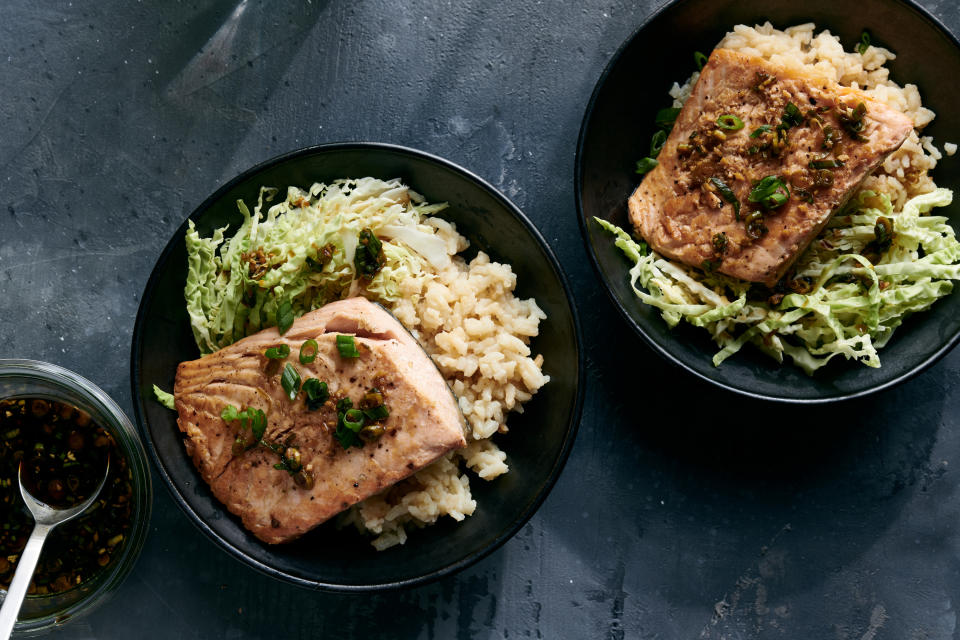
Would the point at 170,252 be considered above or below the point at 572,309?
below

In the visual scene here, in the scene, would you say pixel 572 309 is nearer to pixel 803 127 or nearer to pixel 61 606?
pixel 803 127

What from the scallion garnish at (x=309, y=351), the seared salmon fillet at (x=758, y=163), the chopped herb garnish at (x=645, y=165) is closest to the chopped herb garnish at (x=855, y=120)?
the seared salmon fillet at (x=758, y=163)

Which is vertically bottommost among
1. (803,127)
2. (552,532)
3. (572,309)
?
(552,532)

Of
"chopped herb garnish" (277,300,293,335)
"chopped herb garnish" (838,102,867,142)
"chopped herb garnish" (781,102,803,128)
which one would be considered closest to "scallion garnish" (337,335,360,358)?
"chopped herb garnish" (277,300,293,335)

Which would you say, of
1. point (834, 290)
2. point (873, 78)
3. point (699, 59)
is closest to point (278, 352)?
point (699, 59)

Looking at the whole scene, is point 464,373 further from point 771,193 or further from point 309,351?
point 771,193

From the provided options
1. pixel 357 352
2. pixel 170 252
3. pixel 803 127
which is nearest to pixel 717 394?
pixel 803 127
